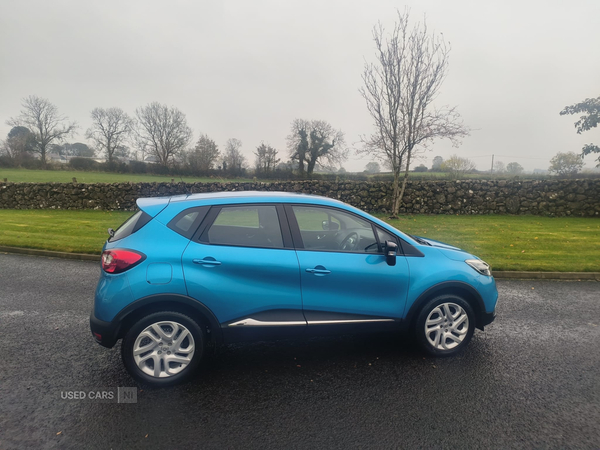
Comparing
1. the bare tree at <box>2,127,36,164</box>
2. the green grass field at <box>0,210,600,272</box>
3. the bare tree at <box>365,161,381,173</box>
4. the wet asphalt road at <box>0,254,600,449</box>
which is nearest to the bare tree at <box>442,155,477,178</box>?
the bare tree at <box>365,161,381,173</box>

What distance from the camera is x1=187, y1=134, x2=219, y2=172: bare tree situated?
3211 centimetres

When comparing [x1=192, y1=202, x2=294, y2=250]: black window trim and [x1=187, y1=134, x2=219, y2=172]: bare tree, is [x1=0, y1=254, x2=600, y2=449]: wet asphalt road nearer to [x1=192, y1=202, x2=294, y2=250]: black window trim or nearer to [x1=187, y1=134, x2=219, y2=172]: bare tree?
[x1=192, y1=202, x2=294, y2=250]: black window trim

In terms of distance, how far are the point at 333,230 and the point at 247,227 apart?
3.20 ft

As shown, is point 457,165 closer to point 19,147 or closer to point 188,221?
point 188,221

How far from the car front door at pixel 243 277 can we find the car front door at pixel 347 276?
0.15 meters

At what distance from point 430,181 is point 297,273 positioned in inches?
768

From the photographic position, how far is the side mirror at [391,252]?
145 inches

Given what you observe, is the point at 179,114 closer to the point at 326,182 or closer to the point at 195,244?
the point at 326,182

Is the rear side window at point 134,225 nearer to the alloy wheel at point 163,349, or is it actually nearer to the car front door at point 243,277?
the car front door at point 243,277

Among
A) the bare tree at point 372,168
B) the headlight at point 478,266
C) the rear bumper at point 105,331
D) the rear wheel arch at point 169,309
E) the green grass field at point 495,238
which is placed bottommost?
the green grass field at point 495,238

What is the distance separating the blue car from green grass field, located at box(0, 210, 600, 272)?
471cm

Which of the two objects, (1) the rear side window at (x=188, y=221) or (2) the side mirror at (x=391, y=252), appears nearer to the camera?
(1) the rear side window at (x=188, y=221)

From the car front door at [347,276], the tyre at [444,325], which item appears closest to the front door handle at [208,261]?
the car front door at [347,276]

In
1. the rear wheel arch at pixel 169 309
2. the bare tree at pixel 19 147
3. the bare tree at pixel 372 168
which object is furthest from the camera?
the bare tree at pixel 19 147
